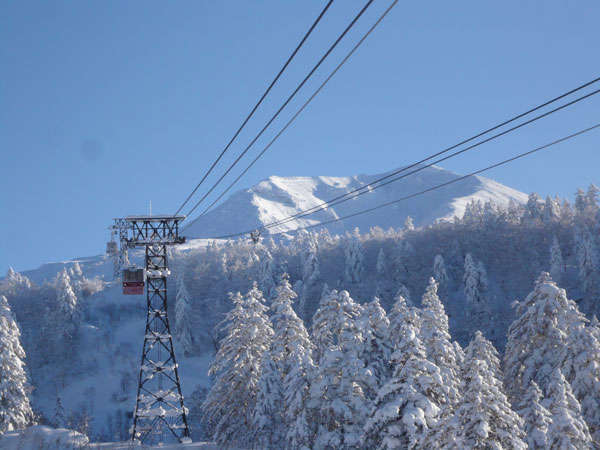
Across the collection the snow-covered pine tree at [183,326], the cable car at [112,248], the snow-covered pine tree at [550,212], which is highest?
the snow-covered pine tree at [550,212]

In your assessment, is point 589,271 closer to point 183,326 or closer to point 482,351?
point 482,351

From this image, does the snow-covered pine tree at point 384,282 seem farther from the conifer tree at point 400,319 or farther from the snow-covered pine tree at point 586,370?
the snow-covered pine tree at point 586,370

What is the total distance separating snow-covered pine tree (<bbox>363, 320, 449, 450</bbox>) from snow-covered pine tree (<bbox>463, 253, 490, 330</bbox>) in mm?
80734

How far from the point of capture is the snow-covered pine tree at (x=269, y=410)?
28.3 m

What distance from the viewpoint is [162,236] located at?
29875 millimetres

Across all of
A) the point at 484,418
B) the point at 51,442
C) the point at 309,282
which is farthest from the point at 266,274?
the point at 484,418

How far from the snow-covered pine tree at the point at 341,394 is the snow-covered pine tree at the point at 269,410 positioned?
4.92 metres

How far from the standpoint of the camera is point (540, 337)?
94.3 ft

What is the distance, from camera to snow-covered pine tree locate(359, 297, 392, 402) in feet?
78.8

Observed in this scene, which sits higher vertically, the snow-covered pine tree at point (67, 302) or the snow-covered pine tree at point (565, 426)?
the snow-covered pine tree at point (67, 302)

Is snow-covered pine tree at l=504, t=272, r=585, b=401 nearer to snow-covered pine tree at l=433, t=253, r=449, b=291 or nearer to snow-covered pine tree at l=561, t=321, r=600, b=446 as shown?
snow-covered pine tree at l=561, t=321, r=600, b=446

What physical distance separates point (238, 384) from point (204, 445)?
8.29m

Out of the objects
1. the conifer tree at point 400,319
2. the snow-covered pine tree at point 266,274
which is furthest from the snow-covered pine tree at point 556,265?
the conifer tree at point 400,319

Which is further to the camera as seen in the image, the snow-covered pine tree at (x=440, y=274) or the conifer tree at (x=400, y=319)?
the snow-covered pine tree at (x=440, y=274)
